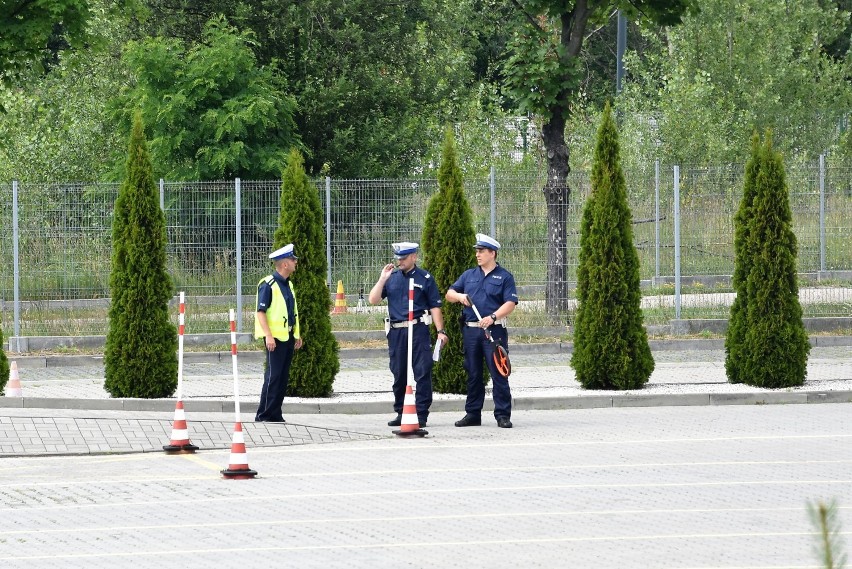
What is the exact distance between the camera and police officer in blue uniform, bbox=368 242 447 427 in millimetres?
14984

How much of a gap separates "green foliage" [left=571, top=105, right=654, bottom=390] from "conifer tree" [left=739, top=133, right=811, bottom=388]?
4.26ft

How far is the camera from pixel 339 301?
24.7 meters

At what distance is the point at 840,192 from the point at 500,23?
124 ft

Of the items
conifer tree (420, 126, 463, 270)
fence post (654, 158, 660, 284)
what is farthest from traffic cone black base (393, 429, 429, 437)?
fence post (654, 158, 660, 284)

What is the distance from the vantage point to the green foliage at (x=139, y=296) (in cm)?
1773

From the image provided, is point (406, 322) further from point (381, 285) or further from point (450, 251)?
point (450, 251)

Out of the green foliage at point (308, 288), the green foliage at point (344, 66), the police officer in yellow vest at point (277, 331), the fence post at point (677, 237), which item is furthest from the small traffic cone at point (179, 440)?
the green foliage at point (344, 66)

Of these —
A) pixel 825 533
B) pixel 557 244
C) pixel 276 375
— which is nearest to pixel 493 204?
pixel 557 244

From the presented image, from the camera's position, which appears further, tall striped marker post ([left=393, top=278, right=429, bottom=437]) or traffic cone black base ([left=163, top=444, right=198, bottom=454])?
tall striped marker post ([left=393, top=278, right=429, bottom=437])

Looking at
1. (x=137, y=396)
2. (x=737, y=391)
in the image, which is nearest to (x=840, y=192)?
(x=737, y=391)

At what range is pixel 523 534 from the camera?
367 inches

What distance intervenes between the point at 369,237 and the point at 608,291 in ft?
22.9

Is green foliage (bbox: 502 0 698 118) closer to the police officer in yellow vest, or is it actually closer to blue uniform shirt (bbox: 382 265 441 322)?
blue uniform shirt (bbox: 382 265 441 322)

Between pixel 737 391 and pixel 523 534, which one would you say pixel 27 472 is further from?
pixel 737 391
